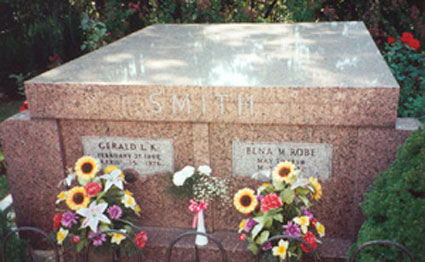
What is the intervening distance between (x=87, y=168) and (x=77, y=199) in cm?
22

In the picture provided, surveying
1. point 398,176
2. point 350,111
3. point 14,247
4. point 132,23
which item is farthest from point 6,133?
point 132,23

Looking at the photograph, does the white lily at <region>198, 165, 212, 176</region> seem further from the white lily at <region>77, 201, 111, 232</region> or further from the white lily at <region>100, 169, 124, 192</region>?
the white lily at <region>77, 201, 111, 232</region>

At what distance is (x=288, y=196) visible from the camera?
2.81 m

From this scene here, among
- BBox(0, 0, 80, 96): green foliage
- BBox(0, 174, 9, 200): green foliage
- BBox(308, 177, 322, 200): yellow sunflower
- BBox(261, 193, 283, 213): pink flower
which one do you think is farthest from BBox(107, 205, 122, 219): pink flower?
BBox(0, 0, 80, 96): green foliage

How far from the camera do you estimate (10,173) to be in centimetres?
343

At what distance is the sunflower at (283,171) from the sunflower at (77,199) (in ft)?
4.03

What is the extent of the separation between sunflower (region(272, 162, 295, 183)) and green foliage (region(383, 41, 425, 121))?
6.07 feet

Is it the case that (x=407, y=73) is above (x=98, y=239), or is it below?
above

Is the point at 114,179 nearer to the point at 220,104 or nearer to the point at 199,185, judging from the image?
the point at 199,185

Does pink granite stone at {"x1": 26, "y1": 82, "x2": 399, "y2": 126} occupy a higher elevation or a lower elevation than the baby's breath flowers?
higher

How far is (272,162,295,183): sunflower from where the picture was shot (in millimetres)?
2809

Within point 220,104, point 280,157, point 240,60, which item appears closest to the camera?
point 220,104

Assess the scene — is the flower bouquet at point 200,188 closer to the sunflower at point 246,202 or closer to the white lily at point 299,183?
the sunflower at point 246,202

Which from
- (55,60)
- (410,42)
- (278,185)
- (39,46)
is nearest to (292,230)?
(278,185)
